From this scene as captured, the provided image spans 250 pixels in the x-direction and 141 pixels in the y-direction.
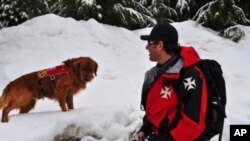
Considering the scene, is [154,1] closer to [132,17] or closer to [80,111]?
[132,17]

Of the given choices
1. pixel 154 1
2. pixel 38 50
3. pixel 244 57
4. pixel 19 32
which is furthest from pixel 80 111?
pixel 154 1

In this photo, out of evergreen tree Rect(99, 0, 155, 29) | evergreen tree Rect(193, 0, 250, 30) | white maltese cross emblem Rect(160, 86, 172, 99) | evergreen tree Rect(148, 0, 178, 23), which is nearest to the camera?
white maltese cross emblem Rect(160, 86, 172, 99)

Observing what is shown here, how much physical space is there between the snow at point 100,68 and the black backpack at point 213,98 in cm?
291

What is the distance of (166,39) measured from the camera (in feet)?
10.2

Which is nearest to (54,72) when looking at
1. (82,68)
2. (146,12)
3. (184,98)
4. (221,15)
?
(82,68)

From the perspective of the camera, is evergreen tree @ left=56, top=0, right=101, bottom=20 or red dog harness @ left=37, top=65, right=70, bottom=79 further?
evergreen tree @ left=56, top=0, right=101, bottom=20

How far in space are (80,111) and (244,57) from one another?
596cm

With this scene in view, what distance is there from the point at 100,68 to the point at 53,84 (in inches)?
109

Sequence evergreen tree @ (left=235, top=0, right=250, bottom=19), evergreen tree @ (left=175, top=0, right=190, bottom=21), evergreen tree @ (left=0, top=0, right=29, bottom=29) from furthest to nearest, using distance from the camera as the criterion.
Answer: evergreen tree @ (left=0, top=0, right=29, bottom=29)
evergreen tree @ (left=175, top=0, right=190, bottom=21)
evergreen tree @ (left=235, top=0, right=250, bottom=19)

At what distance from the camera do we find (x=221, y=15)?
1287 cm

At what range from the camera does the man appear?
2.89 m

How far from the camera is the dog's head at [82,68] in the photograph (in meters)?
6.56

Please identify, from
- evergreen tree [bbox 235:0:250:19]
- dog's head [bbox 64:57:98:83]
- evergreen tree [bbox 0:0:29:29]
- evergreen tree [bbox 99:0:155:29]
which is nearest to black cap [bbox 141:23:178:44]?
dog's head [bbox 64:57:98:83]

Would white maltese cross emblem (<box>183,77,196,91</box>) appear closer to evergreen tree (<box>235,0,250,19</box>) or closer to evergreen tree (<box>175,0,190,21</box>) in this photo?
evergreen tree (<box>235,0,250,19</box>)
